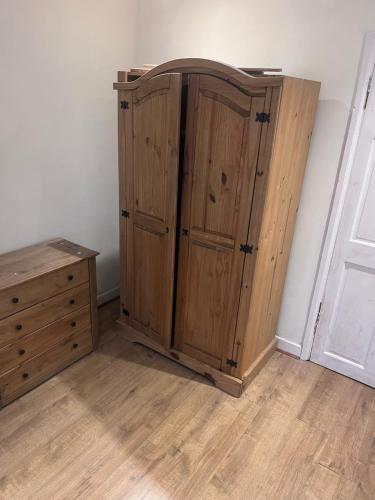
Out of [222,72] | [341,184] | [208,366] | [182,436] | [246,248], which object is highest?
[222,72]

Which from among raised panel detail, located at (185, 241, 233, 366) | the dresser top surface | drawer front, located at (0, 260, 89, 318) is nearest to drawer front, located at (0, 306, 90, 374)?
drawer front, located at (0, 260, 89, 318)

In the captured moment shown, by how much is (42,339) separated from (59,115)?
1380mm

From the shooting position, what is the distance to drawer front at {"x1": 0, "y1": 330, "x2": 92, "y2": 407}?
1808 millimetres

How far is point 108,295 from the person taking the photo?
2873 millimetres

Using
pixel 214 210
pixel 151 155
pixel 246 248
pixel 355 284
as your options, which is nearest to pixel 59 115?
pixel 151 155

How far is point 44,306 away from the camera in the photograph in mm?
1874

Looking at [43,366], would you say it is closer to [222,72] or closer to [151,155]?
[151,155]

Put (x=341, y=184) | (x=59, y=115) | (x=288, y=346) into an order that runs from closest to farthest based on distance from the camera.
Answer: (x=341, y=184), (x=59, y=115), (x=288, y=346)

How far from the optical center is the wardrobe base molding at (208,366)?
77.9 inches

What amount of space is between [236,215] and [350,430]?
1.31 m

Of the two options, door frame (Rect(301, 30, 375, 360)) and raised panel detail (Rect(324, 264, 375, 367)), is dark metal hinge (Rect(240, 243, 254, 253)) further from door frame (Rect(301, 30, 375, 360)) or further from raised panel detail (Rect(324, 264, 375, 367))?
raised panel detail (Rect(324, 264, 375, 367))

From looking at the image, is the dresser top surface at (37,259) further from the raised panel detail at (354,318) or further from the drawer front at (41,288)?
the raised panel detail at (354,318)

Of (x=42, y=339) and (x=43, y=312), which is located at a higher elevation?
(x=43, y=312)

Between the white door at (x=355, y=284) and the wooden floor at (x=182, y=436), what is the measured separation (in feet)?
0.45
